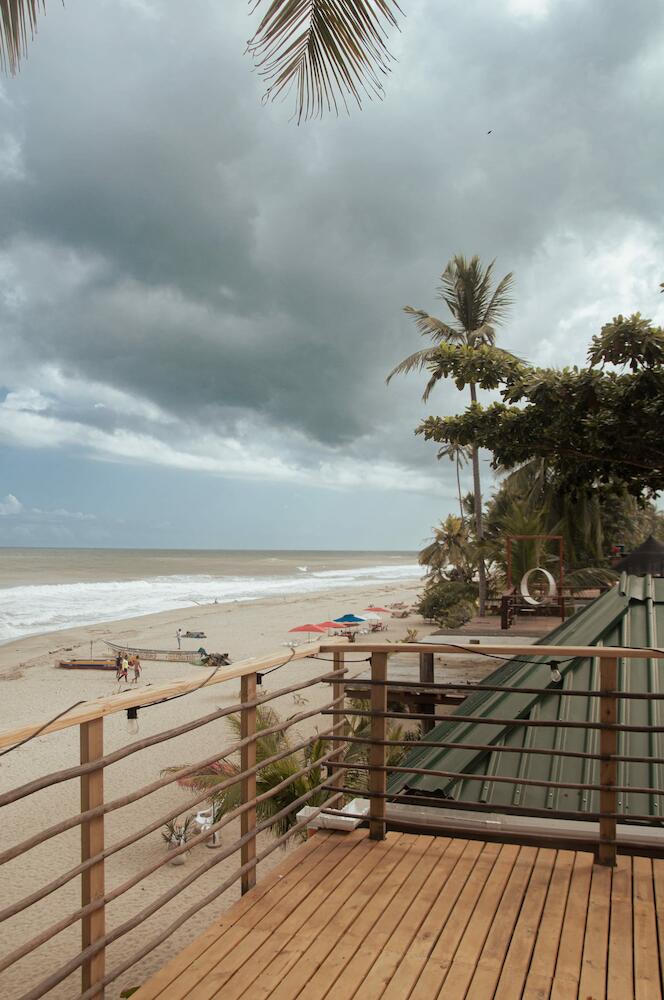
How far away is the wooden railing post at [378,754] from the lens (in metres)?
3.07

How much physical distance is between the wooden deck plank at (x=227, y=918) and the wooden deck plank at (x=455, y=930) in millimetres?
653

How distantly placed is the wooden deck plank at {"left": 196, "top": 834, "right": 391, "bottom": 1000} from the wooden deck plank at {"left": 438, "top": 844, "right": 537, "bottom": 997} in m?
0.49

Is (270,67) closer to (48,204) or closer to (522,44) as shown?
(522,44)

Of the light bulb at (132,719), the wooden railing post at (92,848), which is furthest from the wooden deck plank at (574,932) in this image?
the light bulb at (132,719)

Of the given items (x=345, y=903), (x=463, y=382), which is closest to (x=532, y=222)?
(x=463, y=382)

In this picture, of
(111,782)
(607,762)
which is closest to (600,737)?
(607,762)

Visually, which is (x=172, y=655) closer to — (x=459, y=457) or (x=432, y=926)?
(x=459, y=457)

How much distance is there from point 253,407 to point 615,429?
36614 millimetres

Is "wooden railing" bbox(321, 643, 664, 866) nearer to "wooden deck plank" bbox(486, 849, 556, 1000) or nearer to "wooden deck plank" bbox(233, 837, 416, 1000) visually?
"wooden deck plank" bbox(486, 849, 556, 1000)

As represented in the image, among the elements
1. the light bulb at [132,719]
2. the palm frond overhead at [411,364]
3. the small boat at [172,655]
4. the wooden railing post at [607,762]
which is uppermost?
the palm frond overhead at [411,364]

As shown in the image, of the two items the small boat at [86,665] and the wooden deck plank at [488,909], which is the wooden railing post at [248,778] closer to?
the wooden deck plank at [488,909]

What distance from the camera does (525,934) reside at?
226cm

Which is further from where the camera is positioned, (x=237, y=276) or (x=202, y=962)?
(x=237, y=276)

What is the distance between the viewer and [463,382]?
791 centimetres
